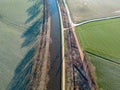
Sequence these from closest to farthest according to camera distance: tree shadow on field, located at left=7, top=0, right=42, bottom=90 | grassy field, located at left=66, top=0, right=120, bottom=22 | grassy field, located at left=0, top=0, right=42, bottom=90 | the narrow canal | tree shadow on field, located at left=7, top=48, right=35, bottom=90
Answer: tree shadow on field, located at left=7, top=48, right=35, bottom=90 → tree shadow on field, located at left=7, top=0, right=42, bottom=90 → the narrow canal → grassy field, located at left=0, top=0, right=42, bottom=90 → grassy field, located at left=66, top=0, right=120, bottom=22

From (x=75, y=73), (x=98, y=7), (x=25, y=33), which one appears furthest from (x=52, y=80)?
(x=98, y=7)

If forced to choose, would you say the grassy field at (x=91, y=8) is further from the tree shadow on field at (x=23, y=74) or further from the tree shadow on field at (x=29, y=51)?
the tree shadow on field at (x=23, y=74)

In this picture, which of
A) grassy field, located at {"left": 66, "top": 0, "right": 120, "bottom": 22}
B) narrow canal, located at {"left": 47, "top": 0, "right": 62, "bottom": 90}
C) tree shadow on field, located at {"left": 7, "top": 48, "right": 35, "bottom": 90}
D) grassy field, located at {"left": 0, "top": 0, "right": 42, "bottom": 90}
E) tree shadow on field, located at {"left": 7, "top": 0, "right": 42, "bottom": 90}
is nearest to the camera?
tree shadow on field, located at {"left": 7, "top": 48, "right": 35, "bottom": 90}

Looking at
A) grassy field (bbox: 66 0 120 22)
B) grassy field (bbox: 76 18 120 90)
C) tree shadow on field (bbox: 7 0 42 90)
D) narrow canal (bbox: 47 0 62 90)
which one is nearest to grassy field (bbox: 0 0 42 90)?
tree shadow on field (bbox: 7 0 42 90)

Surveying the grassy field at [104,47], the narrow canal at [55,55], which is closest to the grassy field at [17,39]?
the narrow canal at [55,55]

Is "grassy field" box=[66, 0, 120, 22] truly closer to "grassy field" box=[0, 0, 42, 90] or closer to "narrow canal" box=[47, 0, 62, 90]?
"narrow canal" box=[47, 0, 62, 90]

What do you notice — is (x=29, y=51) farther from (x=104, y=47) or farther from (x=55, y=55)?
(x=104, y=47)

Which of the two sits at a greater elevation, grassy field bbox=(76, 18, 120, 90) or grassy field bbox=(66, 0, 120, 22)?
grassy field bbox=(66, 0, 120, 22)
